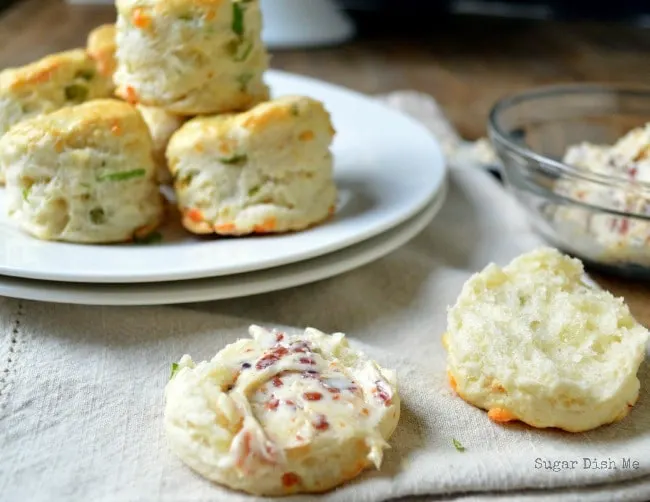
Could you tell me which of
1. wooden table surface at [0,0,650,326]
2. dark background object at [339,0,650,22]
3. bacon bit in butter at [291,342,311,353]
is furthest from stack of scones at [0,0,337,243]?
dark background object at [339,0,650,22]

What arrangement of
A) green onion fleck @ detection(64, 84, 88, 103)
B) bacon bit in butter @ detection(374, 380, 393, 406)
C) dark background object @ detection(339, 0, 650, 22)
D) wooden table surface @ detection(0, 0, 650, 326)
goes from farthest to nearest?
1. dark background object @ detection(339, 0, 650, 22)
2. wooden table surface @ detection(0, 0, 650, 326)
3. green onion fleck @ detection(64, 84, 88, 103)
4. bacon bit in butter @ detection(374, 380, 393, 406)

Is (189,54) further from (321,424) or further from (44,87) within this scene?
(321,424)

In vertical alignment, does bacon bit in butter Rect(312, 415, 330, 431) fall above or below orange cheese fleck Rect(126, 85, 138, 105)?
below

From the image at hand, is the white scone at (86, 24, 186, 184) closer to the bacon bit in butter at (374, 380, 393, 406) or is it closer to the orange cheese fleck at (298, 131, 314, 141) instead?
the orange cheese fleck at (298, 131, 314, 141)

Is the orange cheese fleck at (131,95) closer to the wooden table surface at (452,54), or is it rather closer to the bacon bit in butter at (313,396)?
the bacon bit in butter at (313,396)

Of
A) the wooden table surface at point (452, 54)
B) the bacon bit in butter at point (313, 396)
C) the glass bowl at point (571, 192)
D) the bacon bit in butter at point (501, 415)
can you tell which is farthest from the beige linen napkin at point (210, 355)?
the wooden table surface at point (452, 54)

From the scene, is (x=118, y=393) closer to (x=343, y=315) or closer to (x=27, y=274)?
(x=27, y=274)
